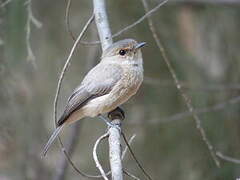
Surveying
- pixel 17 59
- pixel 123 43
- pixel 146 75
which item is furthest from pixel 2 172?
pixel 123 43

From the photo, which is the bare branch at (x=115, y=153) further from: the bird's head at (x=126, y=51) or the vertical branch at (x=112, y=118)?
the bird's head at (x=126, y=51)

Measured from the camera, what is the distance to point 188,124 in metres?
5.95

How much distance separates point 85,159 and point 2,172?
0.88 meters

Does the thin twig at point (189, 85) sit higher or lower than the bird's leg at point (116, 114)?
lower

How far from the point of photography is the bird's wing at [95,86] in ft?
16.0

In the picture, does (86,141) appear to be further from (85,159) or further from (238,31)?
(238,31)

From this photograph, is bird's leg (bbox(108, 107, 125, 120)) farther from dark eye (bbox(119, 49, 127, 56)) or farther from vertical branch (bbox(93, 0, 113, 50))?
vertical branch (bbox(93, 0, 113, 50))

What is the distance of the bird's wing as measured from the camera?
488 cm

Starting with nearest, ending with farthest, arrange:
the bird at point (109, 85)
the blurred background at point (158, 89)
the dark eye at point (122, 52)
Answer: the bird at point (109, 85) < the dark eye at point (122, 52) < the blurred background at point (158, 89)

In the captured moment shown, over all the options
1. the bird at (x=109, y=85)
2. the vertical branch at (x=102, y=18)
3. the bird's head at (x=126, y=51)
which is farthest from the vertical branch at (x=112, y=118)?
the bird's head at (x=126, y=51)

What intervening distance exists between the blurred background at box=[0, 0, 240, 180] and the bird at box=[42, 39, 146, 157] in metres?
0.84

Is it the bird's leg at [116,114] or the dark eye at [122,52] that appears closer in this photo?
the bird's leg at [116,114]

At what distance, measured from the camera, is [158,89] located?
19.8 feet

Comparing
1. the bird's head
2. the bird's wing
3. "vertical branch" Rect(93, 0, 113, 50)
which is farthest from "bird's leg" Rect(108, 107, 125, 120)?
"vertical branch" Rect(93, 0, 113, 50)
